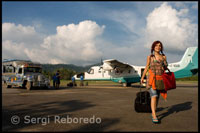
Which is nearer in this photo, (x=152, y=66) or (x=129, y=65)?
(x=152, y=66)

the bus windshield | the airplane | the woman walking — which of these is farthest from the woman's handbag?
the airplane

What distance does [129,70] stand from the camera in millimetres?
20969

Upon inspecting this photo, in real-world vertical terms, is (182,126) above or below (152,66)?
below

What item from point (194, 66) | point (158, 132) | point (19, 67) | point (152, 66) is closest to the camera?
point (158, 132)

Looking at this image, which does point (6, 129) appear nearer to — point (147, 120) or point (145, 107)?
point (147, 120)

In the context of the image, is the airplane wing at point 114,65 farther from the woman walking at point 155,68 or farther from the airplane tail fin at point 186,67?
the woman walking at point 155,68

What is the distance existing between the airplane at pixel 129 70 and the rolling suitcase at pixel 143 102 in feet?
44.8

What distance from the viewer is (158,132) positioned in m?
3.29

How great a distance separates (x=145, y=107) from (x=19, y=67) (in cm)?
1380

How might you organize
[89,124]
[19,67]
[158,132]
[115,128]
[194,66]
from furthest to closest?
[194,66] < [19,67] < [89,124] < [115,128] < [158,132]

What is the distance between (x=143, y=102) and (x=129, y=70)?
16254 millimetres

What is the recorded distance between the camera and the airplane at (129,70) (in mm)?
18688

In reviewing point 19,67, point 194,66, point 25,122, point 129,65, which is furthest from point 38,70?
point 194,66

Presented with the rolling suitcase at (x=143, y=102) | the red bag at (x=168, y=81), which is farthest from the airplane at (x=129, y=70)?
the red bag at (x=168, y=81)
